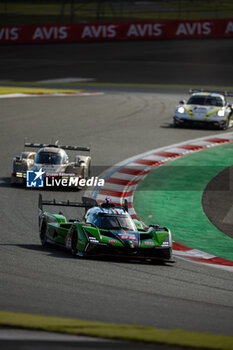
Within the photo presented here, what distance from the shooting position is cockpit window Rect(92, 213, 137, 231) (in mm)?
16188

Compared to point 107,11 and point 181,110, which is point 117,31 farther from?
point 181,110

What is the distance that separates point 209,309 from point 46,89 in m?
31.2

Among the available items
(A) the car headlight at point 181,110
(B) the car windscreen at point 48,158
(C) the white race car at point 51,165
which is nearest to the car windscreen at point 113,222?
(C) the white race car at point 51,165

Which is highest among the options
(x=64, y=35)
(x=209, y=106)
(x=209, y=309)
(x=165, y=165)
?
(x=64, y=35)

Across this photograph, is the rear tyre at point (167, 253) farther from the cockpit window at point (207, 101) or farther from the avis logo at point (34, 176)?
the cockpit window at point (207, 101)

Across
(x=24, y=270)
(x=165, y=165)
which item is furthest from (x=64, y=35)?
(x=24, y=270)

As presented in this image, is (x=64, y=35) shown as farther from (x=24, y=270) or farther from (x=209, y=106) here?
(x=24, y=270)

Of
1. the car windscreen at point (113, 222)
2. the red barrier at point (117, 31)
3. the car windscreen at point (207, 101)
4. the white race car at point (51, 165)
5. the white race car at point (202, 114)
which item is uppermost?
the red barrier at point (117, 31)

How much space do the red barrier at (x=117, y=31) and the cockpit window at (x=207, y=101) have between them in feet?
78.7

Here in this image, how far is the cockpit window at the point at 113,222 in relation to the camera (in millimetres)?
16188

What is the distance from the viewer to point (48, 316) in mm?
10773

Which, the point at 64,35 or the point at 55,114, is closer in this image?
the point at 55,114

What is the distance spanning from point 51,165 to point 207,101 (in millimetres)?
12690

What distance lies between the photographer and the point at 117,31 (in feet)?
188
